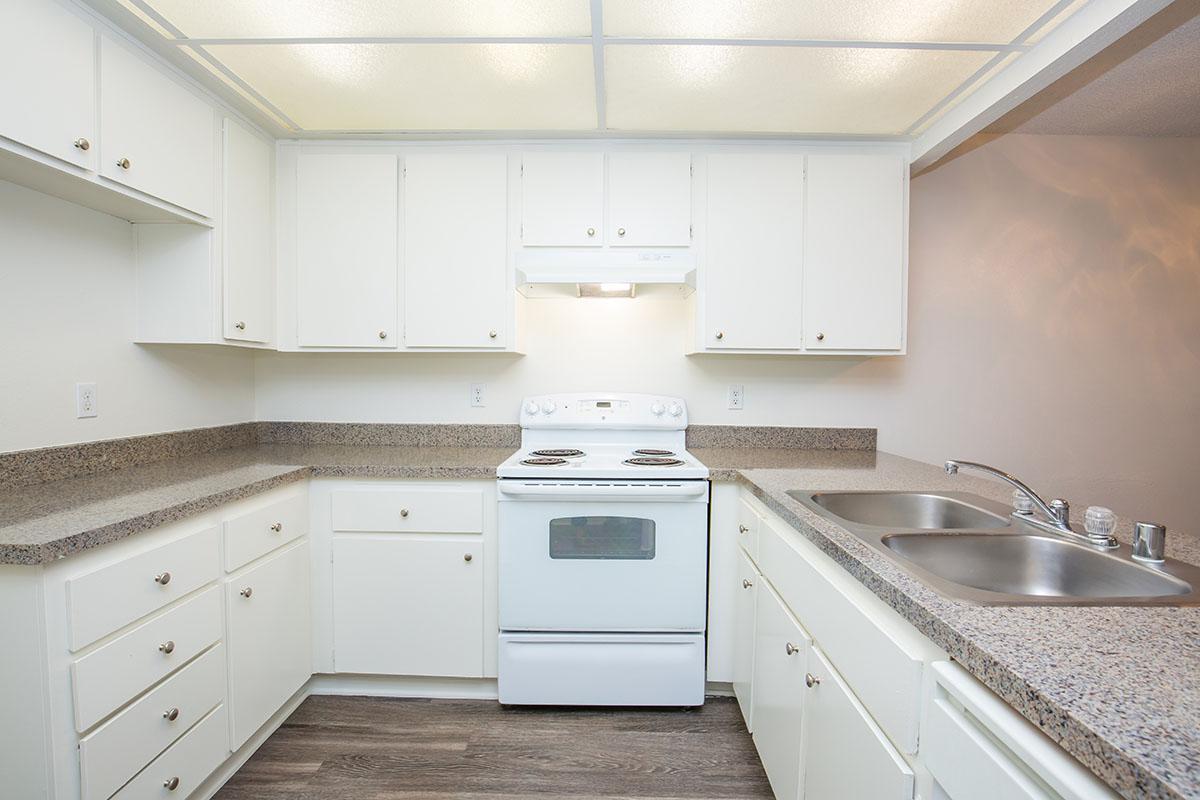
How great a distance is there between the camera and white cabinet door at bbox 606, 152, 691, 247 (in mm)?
2221

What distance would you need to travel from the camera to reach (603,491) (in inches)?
74.8

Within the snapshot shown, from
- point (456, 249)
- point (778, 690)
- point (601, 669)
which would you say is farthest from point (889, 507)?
point (456, 249)

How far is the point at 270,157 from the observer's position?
2.23 metres

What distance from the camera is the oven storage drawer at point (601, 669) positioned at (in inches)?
76.0

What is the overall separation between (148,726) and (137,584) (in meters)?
0.35

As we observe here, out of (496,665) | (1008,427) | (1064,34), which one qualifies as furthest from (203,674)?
(1008,427)

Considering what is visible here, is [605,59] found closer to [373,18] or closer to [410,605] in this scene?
[373,18]

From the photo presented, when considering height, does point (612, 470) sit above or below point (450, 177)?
below

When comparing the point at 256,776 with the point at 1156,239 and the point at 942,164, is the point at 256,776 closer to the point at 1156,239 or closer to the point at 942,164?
the point at 942,164

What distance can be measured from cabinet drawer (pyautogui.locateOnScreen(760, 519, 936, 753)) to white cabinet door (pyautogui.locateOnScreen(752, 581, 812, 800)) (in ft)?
0.29

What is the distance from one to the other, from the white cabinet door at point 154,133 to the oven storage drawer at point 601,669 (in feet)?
6.24

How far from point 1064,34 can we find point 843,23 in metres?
0.62

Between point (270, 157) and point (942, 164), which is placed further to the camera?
point (942, 164)

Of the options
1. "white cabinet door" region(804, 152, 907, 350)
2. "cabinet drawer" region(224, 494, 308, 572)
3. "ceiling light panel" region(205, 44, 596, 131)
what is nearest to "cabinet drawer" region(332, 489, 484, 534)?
"cabinet drawer" region(224, 494, 308, 572)
